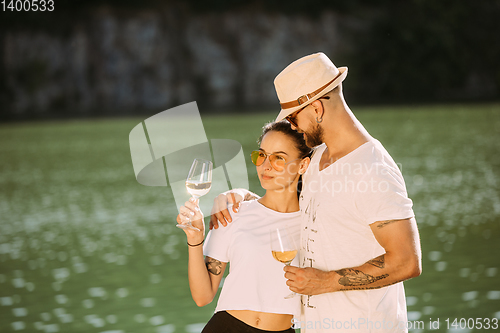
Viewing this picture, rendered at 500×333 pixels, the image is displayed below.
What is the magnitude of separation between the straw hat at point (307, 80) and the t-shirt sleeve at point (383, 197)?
0.47 metres

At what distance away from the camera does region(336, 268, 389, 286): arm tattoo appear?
8.86 feet

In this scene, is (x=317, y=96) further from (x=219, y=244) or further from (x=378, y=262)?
(x=219, y=244)

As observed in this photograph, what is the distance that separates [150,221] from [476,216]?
281 inches

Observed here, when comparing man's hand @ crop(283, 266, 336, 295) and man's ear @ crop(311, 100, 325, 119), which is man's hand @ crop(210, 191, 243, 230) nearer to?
man's hand @ crop(283, 266, 336, 295)

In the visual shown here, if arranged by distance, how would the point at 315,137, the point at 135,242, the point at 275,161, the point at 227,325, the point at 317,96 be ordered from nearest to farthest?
1. the point at 317,96
2. the point at 315,137
3. the point at 227,325
4. the point at 275,161
5. the point at 135,242

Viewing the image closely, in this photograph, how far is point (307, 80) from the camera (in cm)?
288

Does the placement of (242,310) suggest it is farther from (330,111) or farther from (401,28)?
(401,28)

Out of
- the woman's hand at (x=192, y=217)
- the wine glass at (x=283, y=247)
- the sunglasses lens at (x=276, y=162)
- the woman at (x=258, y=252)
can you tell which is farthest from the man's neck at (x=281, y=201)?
the woman's hand at (x=192, y=217)

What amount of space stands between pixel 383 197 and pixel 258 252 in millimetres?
827

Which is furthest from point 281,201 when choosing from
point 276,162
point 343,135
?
point 343,135

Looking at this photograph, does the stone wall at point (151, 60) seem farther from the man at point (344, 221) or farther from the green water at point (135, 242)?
the man at point (344, 221)

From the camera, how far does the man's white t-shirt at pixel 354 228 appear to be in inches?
103

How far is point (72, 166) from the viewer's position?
24.9 metres

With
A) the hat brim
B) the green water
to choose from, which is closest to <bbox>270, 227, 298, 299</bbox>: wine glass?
the hat brim
